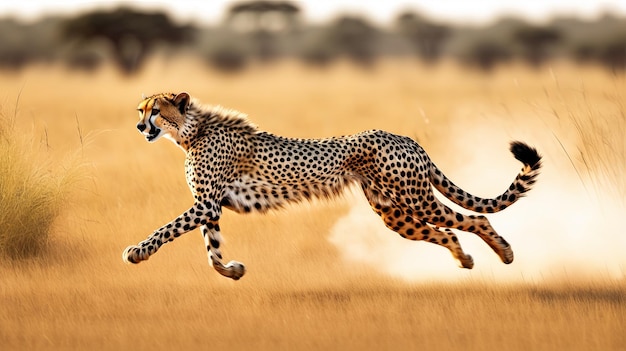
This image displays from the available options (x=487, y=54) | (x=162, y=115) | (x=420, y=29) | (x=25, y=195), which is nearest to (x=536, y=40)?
(x=487, y=54)

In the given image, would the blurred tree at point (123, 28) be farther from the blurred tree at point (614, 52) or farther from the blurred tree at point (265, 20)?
the blurred tree at point (614, 52)

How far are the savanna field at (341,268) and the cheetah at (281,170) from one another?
15.1 inches

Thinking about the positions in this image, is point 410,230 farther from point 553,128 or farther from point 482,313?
point 553,128

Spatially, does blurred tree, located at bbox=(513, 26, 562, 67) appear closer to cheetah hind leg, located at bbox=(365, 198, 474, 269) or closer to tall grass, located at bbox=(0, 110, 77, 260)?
tall grass, located at bbox=(0, 110, 77, 260)

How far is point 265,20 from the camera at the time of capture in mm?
37438

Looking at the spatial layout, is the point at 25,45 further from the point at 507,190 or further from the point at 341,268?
the point at 507,190

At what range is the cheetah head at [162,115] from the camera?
18.9 feet

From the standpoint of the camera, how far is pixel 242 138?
6016 millimetres

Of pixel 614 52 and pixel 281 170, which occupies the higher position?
pixel 614 52

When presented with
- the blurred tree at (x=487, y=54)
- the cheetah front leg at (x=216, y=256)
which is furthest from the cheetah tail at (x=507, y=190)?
the blurred tree at (x=487, y=54)

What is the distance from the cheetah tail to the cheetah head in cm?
143

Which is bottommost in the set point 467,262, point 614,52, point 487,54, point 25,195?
point 467,262

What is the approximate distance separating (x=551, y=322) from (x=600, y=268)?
4.37ft

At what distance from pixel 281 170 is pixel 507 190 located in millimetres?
1297
